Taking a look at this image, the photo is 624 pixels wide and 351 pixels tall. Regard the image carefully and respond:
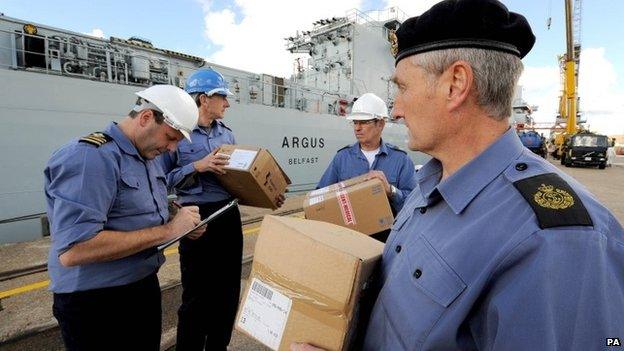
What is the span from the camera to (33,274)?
12.0 feet

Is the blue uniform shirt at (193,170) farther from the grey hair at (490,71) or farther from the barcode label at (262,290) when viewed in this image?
the grey hair at (490,71)

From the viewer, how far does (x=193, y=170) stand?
2.51 meters

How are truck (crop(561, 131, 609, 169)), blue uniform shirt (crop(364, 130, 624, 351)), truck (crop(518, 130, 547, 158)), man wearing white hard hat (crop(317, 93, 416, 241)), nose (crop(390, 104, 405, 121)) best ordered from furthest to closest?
truck (crop(518, 130, 547, 158)) → truck (crop(561, 131, 609, 169)) → man wearing white hard hat (crop(317, 93, 416, 241)) → nose (crop(390, 104, 405, 121)) → blue uniform shirt (crop(364, 130, 624, 351))

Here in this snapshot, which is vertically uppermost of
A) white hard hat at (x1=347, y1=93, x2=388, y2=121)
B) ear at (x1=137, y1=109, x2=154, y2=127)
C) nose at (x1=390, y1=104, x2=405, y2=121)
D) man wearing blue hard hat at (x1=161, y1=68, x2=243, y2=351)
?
white hard hat at (x1=347, y1=93, x2=388, y2=121)

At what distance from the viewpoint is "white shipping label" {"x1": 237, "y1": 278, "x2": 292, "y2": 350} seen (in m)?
1.09

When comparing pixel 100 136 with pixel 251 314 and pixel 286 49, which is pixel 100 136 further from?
pixel 286 49

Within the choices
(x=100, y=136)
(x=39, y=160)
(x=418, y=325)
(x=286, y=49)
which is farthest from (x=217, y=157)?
(x=286, y=49)

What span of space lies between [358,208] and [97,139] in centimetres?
159

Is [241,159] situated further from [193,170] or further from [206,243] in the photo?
[206,243]

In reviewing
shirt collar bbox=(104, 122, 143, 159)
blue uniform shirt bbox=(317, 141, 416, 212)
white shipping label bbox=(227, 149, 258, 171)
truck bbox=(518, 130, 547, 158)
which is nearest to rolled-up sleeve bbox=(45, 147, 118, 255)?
shirt collar bbox=(104, 122, 143, 159)

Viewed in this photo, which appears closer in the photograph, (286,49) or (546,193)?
(546,193)

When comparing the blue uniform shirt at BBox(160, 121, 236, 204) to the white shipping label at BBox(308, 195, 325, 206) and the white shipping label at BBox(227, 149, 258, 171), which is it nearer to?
the white shipping label at BBox(227, 149, 258, 171)

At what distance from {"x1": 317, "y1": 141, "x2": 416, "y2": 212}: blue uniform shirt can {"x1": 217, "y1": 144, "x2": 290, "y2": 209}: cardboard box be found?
542mm

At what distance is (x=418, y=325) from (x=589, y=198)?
50 cm
